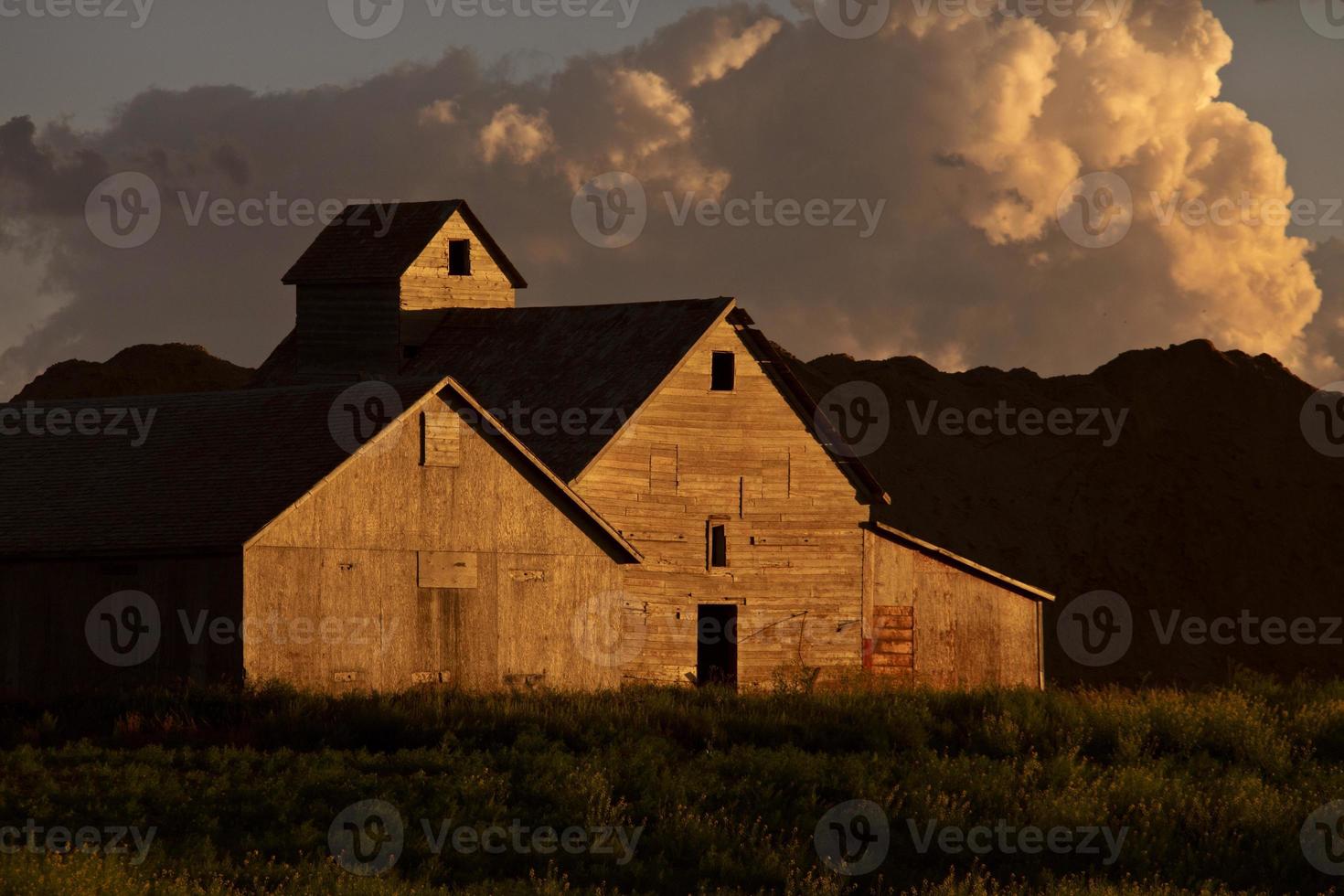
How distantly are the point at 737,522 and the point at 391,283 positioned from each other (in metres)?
12.8

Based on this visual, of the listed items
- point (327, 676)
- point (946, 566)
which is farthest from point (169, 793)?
point (946, 566)

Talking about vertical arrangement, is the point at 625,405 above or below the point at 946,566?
above

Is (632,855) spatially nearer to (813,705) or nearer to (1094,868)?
(1094,868)

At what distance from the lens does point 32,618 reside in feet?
105

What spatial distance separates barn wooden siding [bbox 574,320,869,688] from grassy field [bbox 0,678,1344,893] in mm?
7244

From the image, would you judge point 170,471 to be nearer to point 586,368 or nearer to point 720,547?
point 586,368

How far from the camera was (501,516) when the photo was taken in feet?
110

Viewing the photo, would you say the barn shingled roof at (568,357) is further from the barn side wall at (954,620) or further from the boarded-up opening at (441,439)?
the barn side wall at (954,620)

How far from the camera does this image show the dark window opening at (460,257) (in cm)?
4900

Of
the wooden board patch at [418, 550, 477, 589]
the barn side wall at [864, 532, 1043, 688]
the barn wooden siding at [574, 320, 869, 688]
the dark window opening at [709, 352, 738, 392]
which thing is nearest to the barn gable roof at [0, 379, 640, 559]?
the wooden board patch at [418, 550, 477, 589]

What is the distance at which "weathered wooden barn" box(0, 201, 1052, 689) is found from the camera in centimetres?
3145

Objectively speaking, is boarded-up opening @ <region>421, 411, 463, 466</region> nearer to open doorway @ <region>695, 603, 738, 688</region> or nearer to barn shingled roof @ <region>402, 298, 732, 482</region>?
barn shingled roof @ <region>402, 298, 732, 482</region>

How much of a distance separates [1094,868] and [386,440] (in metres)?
14.0

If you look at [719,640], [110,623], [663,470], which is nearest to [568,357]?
[663,470]
